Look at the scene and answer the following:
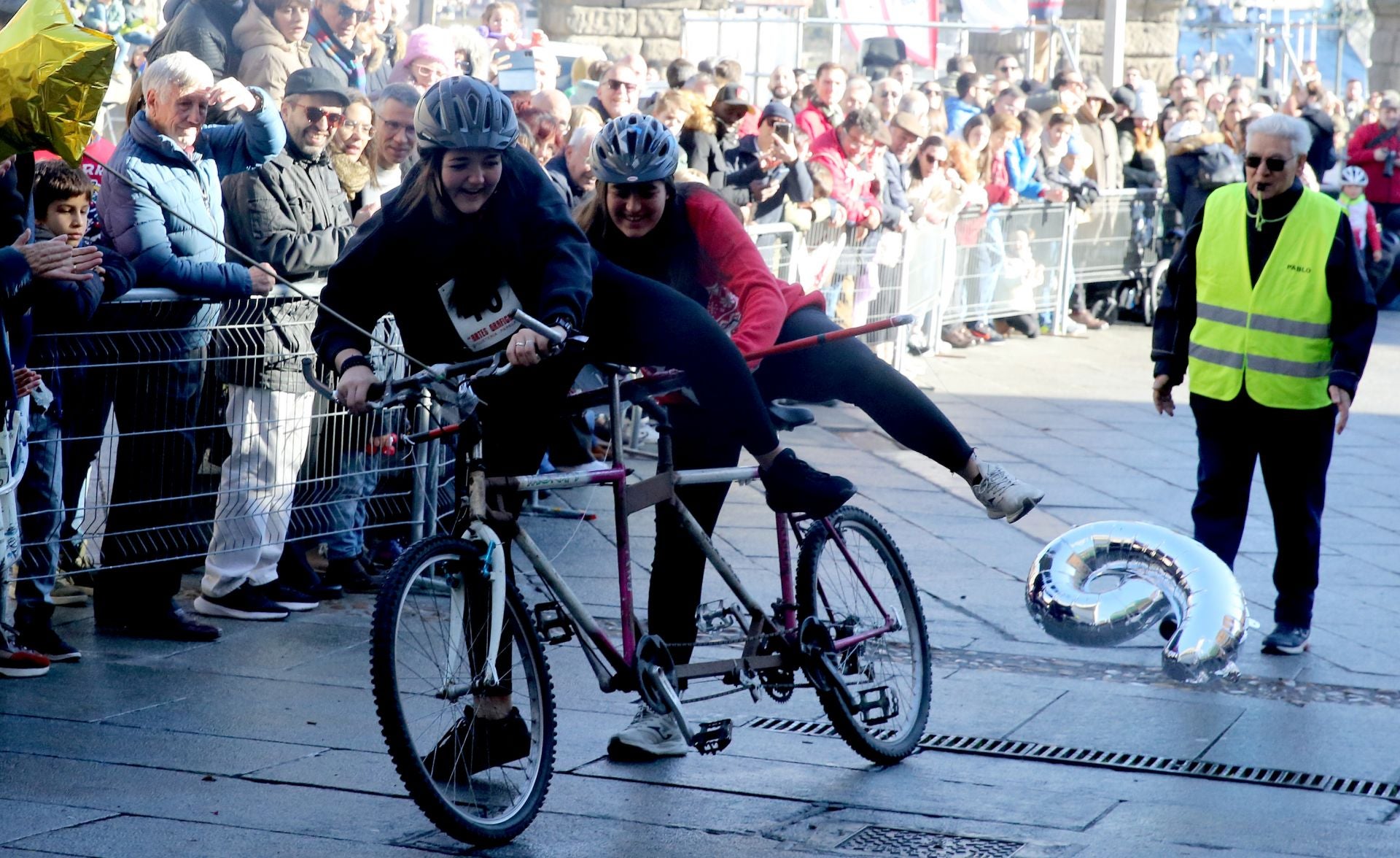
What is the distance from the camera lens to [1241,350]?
6570 mm

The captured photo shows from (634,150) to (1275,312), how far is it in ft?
8.59

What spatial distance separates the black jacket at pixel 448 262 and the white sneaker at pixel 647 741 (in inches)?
45.1

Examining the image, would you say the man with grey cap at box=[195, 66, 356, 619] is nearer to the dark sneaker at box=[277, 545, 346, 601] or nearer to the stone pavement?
the dark sneaker at box=[277, 545, 346, 601]

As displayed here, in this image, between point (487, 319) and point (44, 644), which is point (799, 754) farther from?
point (44, 644)

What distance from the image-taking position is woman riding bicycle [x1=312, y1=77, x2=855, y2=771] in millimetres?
4465

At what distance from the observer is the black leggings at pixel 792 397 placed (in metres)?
5.19

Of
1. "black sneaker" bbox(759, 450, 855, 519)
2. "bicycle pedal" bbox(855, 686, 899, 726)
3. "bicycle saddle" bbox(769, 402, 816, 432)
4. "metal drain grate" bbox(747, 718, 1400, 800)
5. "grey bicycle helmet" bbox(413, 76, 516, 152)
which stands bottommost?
"metal drain grate" bbox(747, 718, 1400, 800)

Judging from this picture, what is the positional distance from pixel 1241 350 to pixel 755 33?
14.1m

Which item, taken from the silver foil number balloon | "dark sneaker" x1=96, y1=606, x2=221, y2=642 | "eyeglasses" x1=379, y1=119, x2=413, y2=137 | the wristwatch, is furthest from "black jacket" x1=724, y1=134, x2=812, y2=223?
the wristwatch

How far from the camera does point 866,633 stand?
540 cm

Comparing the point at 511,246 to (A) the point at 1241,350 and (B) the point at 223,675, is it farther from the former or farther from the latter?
(A) the point at 1241,350

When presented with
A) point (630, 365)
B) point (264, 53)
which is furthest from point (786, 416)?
point (264, 53)

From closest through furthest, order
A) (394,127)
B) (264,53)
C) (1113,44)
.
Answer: (394,127) → (264,53) → (1113,44)

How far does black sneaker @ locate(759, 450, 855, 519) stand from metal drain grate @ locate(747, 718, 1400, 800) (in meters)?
0.81
